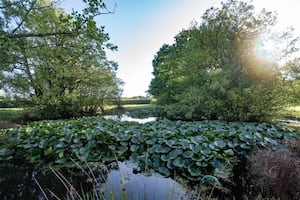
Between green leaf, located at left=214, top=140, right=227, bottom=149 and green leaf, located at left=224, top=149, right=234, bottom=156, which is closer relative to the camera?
green leaf, located at left=224, top=149, right=234, bottom=156

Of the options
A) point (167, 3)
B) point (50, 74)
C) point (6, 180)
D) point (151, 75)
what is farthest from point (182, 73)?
point (151, 75)

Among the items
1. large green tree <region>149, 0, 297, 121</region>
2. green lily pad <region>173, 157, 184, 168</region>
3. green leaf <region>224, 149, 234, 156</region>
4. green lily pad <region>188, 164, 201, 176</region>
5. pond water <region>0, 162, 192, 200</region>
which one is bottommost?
pond water <region>0, 162, 192, 200</region>

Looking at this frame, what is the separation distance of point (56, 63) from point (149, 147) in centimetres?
607

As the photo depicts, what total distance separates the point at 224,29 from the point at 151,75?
46.7 ft

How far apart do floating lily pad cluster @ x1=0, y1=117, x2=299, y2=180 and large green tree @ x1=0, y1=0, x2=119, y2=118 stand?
83.2 inches

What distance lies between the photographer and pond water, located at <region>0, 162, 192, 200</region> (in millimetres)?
2309

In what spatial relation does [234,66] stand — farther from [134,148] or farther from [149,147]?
[134,148]

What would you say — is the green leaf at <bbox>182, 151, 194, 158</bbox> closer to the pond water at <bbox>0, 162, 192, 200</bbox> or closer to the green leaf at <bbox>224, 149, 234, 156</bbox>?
the pond water at <bbox>0, 162, 192, 200</bbox>

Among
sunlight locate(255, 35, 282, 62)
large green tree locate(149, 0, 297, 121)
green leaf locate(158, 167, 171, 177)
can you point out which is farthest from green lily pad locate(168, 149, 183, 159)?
sunlight locate(255, 35, 282, 62)

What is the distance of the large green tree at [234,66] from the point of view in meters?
6.19

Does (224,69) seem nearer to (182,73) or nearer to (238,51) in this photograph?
(238,51)

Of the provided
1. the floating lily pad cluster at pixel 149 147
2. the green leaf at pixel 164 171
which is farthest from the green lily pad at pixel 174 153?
the green leaf at pixel 164 171

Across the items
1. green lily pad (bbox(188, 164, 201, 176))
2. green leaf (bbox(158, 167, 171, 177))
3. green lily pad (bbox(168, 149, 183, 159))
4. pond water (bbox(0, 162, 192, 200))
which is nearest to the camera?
pond water (bbox(0, 162, 192, 200))

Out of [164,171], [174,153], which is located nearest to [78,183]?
[164,171]
